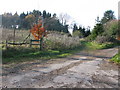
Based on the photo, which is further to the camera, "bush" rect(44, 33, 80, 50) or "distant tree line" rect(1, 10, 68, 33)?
"distant tree line" rect(1, 10, 68, 33)

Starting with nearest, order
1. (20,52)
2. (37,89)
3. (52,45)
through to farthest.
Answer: (37,89), (20,52), (52,45)

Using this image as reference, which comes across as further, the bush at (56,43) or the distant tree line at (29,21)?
the distant tree line at (29,21)

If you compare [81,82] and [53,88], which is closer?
[53,88]

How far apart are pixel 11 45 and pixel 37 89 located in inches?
349

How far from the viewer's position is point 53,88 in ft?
13.1

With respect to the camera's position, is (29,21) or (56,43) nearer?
(56,43)

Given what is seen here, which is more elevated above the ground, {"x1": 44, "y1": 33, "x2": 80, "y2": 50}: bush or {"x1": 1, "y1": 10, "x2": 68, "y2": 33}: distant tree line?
{"x1": 1, "y1": 10, "x2": 68, "y2": 33}: distant tree line

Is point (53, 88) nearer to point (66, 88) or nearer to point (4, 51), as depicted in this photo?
point (66, 88)

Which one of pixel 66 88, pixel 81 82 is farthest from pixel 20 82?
pixel 81 82

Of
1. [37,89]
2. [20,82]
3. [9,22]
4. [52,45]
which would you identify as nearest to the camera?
[37,89]

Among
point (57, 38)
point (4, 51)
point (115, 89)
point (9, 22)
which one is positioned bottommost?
point (115, 89)

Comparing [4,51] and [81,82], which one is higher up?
[4,51]

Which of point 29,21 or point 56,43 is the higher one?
point 29,21

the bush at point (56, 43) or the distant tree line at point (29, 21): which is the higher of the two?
the distant tree line at point (29, 21)
